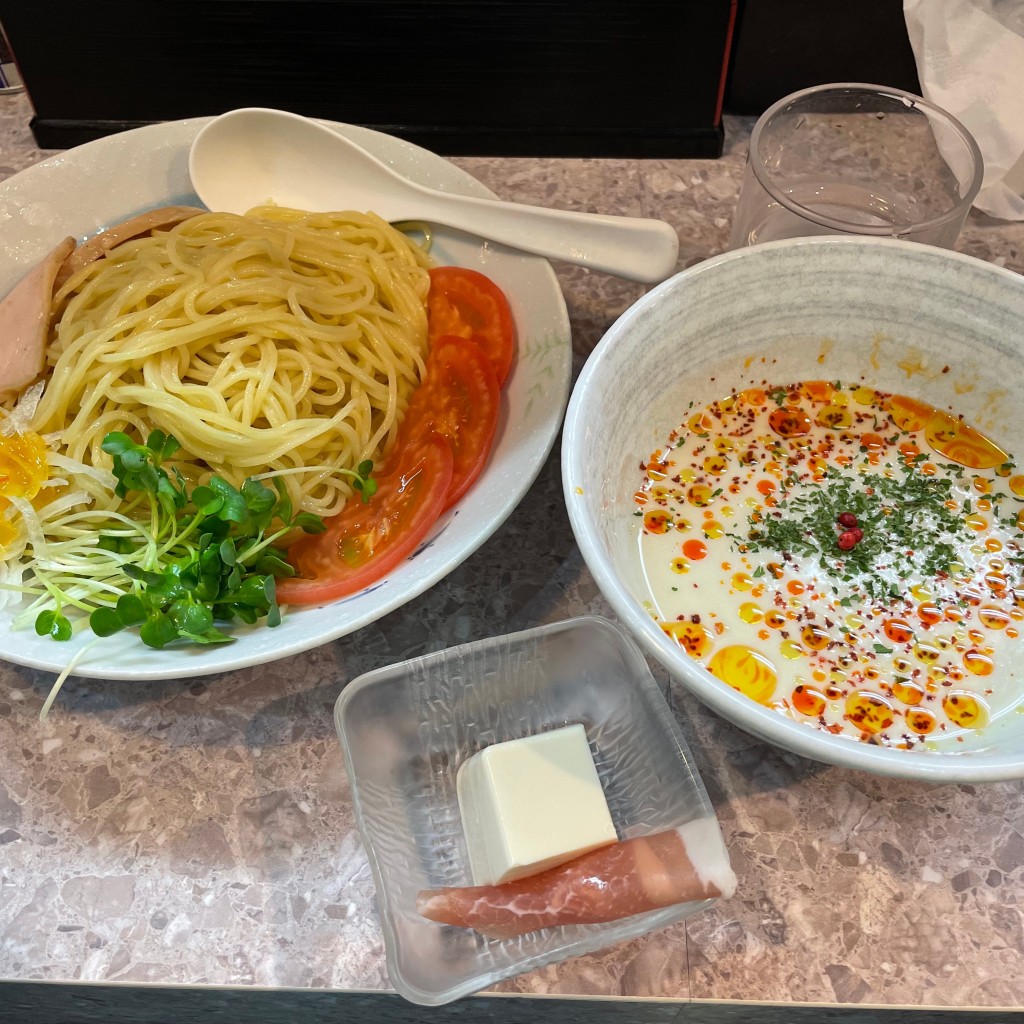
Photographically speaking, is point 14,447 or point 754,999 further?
point 14,447

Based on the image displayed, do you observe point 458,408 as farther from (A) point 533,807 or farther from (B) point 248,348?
(A) point 533,807

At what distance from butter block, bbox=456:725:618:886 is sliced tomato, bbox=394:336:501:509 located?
0.29m

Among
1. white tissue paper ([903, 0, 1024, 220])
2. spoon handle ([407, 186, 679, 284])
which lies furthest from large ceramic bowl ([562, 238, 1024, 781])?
white tissue paper ([903, 0, 1024, 220])

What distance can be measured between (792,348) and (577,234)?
11.6 inches

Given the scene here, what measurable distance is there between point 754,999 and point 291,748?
20.5 inches

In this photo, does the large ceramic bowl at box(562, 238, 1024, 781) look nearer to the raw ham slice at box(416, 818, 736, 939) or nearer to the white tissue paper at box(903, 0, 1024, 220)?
the raw ham slice at box(416, 818, 736, 939)

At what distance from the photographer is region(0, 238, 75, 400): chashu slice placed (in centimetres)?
109

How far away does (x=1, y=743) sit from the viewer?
39.3 inches

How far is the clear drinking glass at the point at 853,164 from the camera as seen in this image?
115 centimetres

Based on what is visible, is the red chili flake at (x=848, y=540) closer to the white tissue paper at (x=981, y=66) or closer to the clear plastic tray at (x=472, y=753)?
the clear plastic tray at (x=472, y=753)

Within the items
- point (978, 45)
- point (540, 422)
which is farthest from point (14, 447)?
point (978, 45)

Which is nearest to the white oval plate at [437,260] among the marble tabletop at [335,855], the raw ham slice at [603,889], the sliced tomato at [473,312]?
the sliced tomato at [473,312]

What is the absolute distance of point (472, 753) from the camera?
0.96 meters

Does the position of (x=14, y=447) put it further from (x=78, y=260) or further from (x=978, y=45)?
(x=978, y=45)
